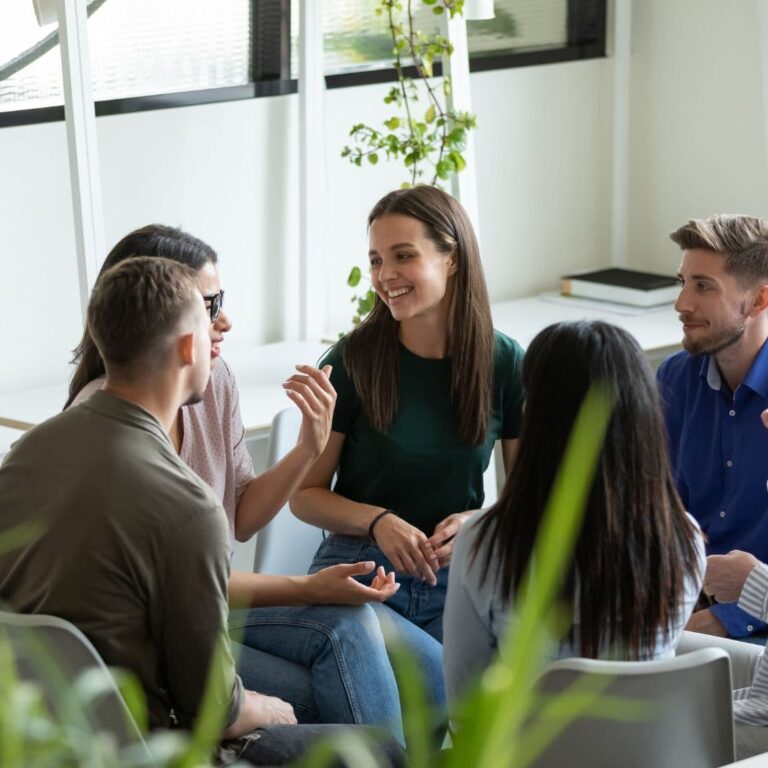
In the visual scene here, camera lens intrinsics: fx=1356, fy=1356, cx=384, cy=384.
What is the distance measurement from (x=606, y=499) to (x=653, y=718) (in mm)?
271

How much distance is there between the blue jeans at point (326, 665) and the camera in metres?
2.09

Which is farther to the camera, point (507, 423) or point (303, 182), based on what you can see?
point (303, 182)

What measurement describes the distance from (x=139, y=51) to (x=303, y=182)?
0.60 m

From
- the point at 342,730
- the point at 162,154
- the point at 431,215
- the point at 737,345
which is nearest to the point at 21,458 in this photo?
the point at 342,730

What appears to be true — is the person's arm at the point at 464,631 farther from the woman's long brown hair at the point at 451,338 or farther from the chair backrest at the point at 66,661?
the woman's long brown hair at the point at 451,338

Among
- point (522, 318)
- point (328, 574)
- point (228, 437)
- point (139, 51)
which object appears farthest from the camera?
point (522, 318)

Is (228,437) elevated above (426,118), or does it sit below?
below

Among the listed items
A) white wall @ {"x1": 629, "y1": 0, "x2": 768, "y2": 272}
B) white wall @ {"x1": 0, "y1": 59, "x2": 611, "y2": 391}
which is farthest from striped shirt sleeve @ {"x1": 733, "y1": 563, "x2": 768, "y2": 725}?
white wall @ {"x1": 629, "y1": 0, "x2": 768, "y2": 272}

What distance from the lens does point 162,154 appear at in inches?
147

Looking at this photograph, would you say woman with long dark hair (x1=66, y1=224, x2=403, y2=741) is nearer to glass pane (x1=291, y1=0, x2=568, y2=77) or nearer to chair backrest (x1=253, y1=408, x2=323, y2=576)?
chair backrest (x1=253, y1=408, x2=323, y2=576)

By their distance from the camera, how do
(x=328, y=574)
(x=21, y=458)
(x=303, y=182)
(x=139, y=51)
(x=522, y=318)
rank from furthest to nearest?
(x=522, y=318) → (x=303, y=182) → (x=139, y=51) → (x=328, y=574) → (x=21, y=458)

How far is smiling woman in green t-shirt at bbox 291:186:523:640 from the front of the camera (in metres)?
2.47

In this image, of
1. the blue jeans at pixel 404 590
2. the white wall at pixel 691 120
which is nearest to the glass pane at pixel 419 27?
the white wall at pixel 691 120

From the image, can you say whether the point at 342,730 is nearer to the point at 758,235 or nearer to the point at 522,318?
the point at 758,235
